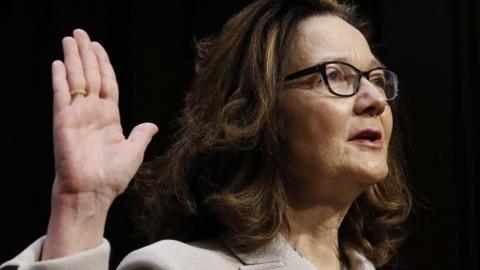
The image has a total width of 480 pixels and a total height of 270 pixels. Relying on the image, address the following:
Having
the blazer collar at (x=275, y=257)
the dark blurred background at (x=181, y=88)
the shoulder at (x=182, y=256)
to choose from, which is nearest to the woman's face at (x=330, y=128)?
the blazer collar at (x=275, y=257)

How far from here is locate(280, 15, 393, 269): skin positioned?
195cm

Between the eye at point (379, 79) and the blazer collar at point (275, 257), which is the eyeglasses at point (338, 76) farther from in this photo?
the blazer collar at point (275, 257)

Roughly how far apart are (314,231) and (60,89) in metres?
0.79

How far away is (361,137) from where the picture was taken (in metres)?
1.99

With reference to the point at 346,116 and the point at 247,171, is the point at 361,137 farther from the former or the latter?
the point at 247,171

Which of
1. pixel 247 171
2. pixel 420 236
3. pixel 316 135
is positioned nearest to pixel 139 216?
pixel 247 171

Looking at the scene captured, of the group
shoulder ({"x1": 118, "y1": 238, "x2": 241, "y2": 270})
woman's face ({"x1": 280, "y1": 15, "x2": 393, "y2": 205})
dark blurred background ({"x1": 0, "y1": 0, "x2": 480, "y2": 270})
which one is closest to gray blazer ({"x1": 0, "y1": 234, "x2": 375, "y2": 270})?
shoulder ({"x1": 118, "y1": 238, "x2": 241, "y2": 270})

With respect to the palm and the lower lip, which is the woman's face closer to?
the lower lip

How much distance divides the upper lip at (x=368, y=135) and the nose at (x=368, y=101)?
0.05m

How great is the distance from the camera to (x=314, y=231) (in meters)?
2.03

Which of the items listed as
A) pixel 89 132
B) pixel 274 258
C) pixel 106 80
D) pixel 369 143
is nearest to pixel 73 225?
pixel 89 132

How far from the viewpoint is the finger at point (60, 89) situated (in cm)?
153

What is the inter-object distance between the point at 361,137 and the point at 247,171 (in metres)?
0.29

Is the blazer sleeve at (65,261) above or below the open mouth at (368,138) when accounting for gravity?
below
